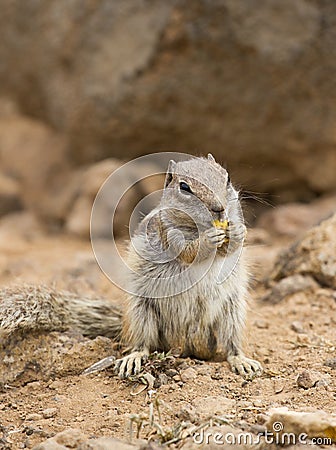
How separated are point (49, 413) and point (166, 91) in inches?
205

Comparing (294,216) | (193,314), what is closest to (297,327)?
(193,314)

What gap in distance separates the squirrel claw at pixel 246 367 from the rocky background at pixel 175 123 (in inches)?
16.0

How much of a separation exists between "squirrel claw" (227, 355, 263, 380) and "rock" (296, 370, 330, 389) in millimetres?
344

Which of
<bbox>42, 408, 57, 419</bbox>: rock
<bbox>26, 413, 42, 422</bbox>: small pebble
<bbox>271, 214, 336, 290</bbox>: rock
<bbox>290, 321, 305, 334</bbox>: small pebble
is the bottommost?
<bbox>26, 413, 42, 422</bbox>: small pebble

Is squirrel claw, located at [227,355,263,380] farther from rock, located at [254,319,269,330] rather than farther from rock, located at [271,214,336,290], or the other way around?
rock, located at [271,214,336,290]

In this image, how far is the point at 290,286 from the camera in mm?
5633

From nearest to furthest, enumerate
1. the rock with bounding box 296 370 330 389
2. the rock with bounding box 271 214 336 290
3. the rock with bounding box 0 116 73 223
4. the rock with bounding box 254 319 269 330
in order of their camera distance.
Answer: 1. the rock with bounding box 296 370 330 389
2. the rock with bounding box 254 319 269 330
3. the rock with bounding box 271 214 336 290
4. the rock with bounding box 0 116 73 223

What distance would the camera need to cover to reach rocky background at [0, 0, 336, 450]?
599 cm

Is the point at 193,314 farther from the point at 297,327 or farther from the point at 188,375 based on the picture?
the point at 297,327

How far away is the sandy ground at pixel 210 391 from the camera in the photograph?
11.5ft

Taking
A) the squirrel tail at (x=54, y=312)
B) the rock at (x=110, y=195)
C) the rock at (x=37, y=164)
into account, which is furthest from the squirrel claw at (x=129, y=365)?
the rock at (x=37, y=164)

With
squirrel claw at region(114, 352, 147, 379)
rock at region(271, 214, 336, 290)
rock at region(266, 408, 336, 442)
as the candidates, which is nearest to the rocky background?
rock at region(271, 214, 336, 290)

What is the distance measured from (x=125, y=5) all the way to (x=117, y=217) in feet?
8.50

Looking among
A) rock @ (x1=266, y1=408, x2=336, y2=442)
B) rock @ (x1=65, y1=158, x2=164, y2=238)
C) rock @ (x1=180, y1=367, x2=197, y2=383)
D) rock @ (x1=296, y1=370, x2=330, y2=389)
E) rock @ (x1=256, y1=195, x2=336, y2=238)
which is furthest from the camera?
rock @ (x1=65, y1=158, x2=164, y2=238)
